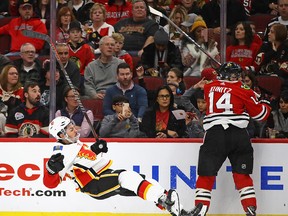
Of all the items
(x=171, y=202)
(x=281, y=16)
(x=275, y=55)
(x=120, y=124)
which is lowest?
(x=171, y=202)

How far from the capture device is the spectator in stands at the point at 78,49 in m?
9.32

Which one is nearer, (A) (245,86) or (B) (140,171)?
(A) (245,86)

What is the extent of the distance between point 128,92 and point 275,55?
1.38 metres

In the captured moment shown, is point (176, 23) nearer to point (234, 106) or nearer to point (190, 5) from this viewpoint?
→ point (190, 5)

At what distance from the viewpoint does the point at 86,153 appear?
7871mm

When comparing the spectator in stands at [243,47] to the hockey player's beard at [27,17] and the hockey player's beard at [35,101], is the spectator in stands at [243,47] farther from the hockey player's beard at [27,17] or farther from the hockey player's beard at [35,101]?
the hockey player's beard at [27,17]

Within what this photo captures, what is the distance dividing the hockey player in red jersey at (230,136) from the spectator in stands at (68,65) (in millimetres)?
1294

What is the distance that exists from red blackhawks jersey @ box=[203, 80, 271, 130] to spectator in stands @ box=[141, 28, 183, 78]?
3.61 ft

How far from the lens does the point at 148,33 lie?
31.4 feet

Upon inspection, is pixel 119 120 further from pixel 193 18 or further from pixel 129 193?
pixel 193 18

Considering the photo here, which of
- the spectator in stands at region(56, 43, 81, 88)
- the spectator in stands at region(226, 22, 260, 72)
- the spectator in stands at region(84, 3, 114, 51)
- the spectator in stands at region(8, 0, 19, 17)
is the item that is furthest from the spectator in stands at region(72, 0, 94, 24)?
the spectator in stands at region(226, 22, 260, 72)

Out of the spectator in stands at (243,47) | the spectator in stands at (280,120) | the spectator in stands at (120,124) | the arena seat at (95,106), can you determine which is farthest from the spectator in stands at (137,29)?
the spectator in stands at (280,120)

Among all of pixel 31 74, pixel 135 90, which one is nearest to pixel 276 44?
pixel 135 90

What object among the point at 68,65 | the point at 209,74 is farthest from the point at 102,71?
the point at 209,74
